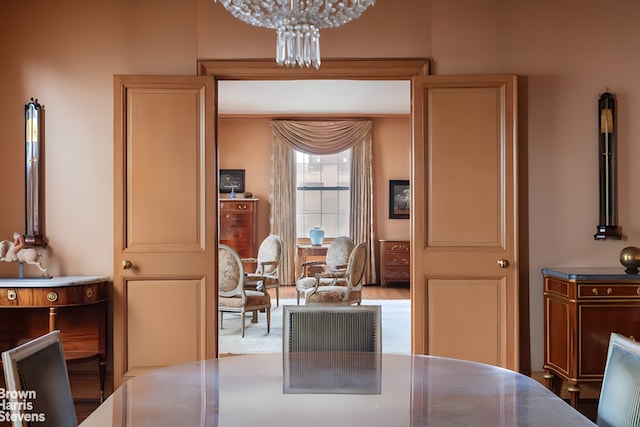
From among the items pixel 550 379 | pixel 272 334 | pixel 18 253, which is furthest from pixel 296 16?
pixel 272 334

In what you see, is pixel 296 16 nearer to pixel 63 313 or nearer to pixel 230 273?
pixel 63 313

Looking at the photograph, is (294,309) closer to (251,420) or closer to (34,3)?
(251,420)

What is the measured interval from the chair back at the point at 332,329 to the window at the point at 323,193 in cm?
720

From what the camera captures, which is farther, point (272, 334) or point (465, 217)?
point (272, 334)

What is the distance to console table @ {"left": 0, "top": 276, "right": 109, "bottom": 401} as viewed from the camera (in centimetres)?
329

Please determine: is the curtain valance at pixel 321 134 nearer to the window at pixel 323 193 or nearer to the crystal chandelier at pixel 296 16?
the window at pixel 323 193

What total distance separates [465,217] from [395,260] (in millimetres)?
5365

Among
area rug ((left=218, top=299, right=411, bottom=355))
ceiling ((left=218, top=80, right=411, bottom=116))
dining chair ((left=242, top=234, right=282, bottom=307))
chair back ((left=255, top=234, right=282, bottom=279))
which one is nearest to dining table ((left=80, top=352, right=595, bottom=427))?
area rug ((left=218, top=299, right=411, bottom=355))

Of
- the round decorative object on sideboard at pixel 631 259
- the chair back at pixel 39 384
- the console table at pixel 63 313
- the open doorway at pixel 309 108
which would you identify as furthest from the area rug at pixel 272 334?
the chair back at pixel 39 384

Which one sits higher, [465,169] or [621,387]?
[465,169]

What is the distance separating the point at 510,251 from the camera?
3.60m

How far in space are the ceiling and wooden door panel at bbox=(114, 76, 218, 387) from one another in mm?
2733

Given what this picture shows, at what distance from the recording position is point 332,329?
2.20 meters

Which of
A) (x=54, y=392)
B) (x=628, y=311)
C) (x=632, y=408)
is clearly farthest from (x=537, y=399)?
(x=628, y=311)
